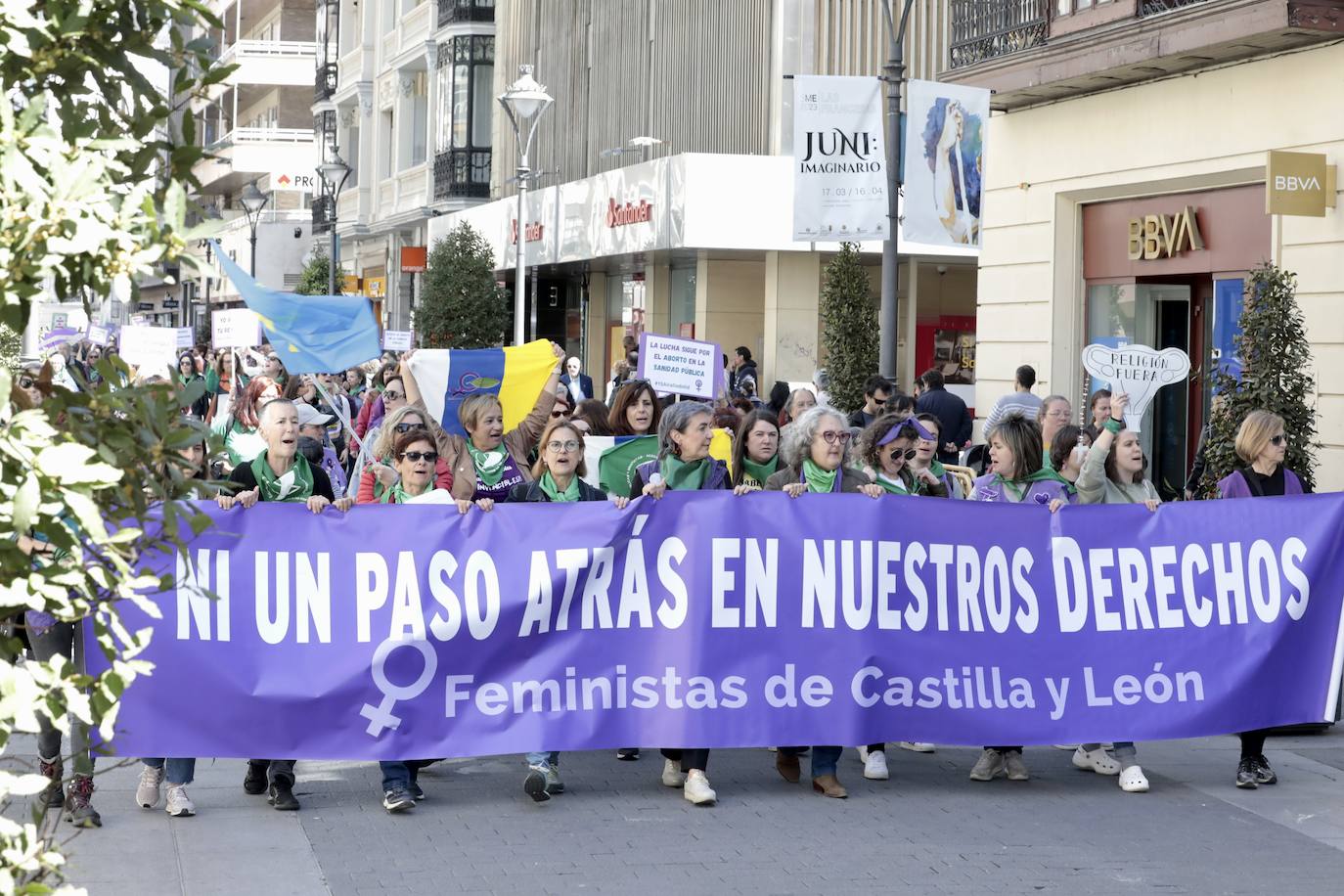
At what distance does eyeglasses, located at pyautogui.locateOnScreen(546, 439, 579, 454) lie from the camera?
8633 millimetres

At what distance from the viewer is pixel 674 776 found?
8633 millimetres

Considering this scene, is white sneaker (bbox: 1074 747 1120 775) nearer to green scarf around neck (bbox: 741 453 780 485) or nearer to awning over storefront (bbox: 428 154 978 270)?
green scarf around neck (bbox: 741 453 780 485)

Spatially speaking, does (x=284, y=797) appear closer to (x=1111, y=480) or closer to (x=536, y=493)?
(x=536, y=493)

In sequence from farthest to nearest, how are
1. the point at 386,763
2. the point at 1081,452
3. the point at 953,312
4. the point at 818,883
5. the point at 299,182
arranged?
the point at 299,182, the point at 953,312, the point at 1081,452, the point at 386,763, the point at 818,883

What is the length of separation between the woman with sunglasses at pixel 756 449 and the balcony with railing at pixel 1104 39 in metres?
7.26

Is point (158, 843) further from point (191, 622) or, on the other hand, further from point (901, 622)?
point (901, 622)

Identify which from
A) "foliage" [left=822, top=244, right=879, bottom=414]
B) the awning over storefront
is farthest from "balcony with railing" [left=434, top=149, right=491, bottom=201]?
"foliage" [left=822, top=244, right=879, bottom=414]

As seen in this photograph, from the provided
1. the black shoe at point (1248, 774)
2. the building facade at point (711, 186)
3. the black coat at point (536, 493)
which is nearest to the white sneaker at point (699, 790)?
the black coat at point (536, 493)

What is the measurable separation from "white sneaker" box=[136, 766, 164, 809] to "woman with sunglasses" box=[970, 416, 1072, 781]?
3820 mm

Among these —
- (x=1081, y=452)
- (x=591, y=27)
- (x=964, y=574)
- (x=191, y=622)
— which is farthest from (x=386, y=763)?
(x=591, y=27)

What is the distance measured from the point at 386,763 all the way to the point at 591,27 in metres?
33.5

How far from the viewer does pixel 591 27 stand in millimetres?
39844

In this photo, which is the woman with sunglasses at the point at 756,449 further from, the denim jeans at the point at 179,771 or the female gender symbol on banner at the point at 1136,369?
the female gender symbol on banner at the point at 1136,369

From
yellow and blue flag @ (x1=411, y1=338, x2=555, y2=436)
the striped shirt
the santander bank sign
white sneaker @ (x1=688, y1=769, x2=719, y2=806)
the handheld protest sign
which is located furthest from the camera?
the santander bank sign
